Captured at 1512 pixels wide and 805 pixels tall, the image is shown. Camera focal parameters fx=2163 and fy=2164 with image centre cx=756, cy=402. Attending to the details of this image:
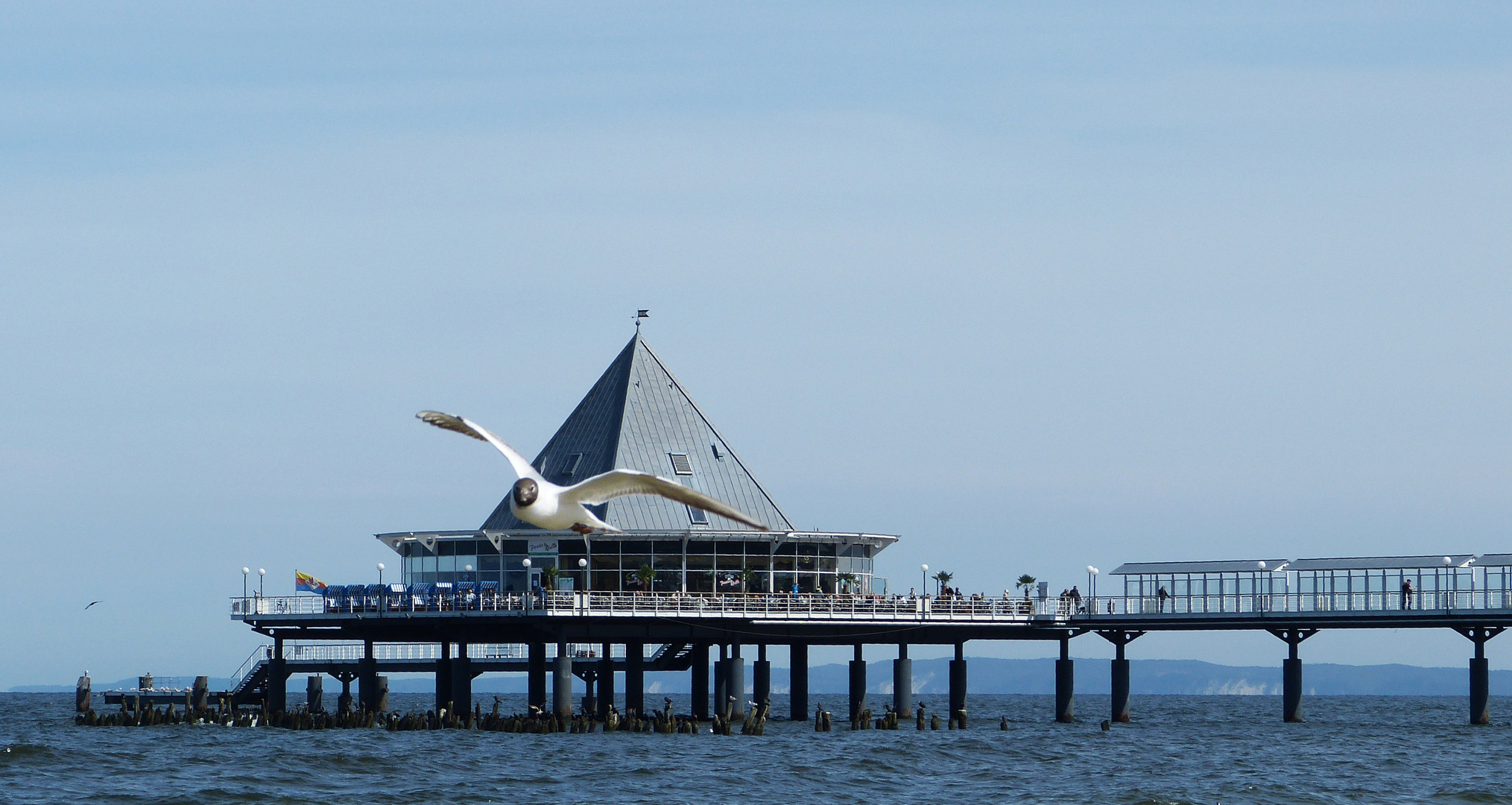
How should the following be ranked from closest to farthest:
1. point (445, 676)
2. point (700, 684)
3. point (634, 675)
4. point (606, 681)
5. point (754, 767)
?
point (754, 767)
point (634, 675)
point (445, 676)
point (606, 681)
point (700, 684)


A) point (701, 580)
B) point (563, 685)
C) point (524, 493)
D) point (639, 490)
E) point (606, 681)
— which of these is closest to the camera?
point (524, 493)

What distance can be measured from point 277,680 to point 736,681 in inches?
699

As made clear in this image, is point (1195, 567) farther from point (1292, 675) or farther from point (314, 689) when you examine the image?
point (314, 689)

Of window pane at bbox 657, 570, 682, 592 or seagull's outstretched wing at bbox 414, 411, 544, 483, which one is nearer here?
seagull's outstretched wing at bbox 414, 411, 544, 483

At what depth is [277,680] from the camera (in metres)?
82.1

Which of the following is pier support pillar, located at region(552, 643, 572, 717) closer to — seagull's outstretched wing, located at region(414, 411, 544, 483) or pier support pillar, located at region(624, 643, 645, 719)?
pier support pillar, located at region(624, 643, 645, 719)

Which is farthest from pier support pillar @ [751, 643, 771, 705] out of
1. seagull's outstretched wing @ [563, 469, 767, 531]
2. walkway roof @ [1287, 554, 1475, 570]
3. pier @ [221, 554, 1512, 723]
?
seagull's outstretched wing @ [563, 469, 767, 531]

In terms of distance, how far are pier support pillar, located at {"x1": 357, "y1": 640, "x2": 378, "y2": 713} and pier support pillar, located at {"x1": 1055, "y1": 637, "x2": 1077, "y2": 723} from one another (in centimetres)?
2547

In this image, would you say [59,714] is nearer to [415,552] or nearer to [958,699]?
[415,552]

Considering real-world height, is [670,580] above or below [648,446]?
below

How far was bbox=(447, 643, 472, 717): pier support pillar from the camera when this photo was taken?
76688 millimetres

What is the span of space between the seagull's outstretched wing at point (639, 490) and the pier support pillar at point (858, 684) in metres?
42.8

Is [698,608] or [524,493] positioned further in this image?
[698,608]

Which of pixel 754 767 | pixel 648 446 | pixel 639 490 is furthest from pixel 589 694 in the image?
pixel 639 490
